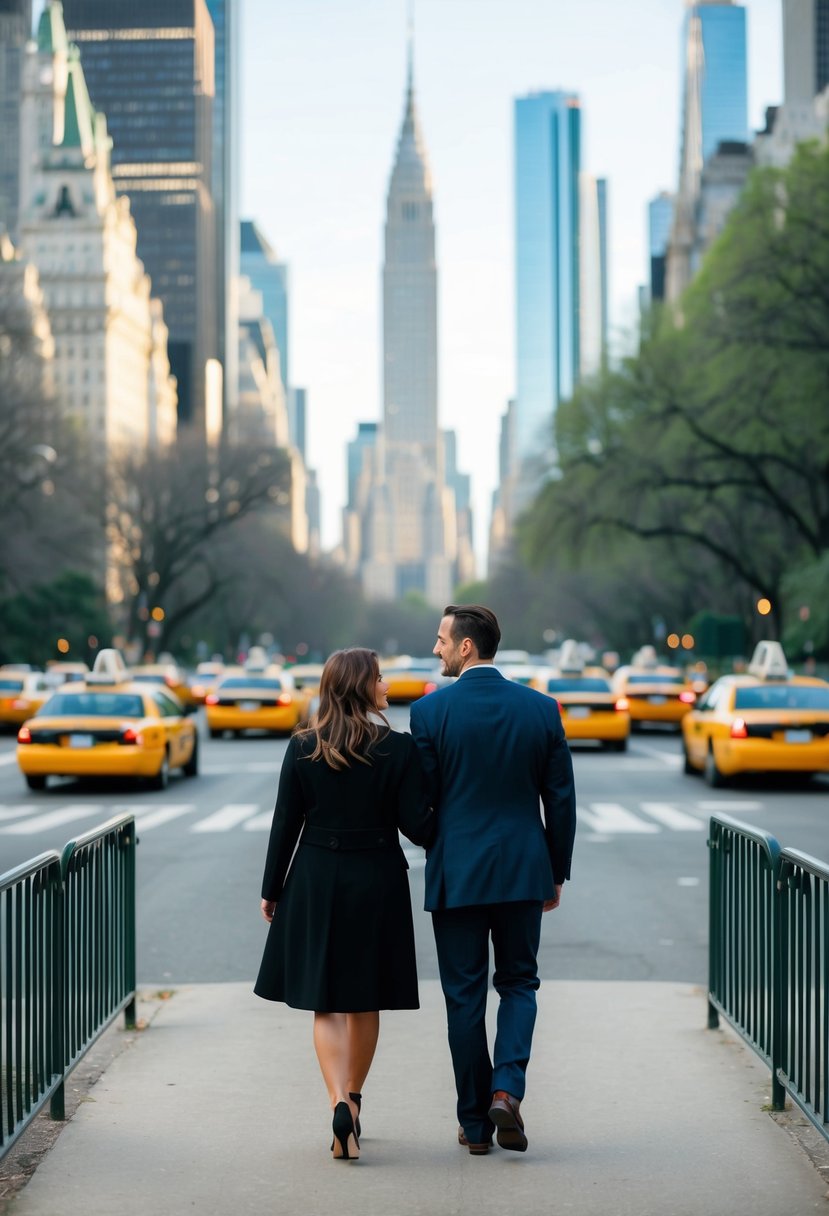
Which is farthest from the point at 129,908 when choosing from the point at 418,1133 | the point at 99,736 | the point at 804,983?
the point at 99,736

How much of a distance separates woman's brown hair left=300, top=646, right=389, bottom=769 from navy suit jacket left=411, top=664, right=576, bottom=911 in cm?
21

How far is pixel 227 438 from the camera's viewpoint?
70.4 m

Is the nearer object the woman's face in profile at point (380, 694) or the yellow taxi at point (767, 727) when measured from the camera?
the woman's face in profile at point (380, 694)

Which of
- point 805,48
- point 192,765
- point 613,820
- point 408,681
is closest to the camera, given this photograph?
point 613,820

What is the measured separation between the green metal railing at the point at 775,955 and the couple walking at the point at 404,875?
Result: 0.85 m

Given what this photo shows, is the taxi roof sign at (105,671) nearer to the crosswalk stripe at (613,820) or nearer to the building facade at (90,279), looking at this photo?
the crosswalk stripe at (613,820)

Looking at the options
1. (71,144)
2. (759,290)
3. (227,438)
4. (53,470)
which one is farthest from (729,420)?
(71,144)

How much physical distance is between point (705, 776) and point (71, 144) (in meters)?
154

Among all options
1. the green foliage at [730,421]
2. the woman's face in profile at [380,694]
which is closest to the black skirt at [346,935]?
the woman's face in profile at [380,694]

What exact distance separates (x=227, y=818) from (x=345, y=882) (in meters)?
13.5

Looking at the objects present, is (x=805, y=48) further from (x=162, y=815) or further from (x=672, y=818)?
(x=162, y=815)

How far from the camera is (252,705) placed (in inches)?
1423

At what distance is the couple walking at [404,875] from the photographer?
18.4 ft

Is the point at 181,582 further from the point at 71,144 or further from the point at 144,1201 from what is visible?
the point at 71,144
